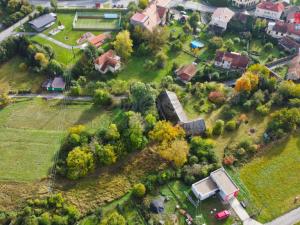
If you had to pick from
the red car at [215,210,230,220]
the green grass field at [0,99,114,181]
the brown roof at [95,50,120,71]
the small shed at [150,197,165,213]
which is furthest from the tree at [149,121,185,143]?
the brown roof at [95,50,120,71]

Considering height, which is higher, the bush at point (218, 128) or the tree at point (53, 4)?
the tree at point (53, 4)

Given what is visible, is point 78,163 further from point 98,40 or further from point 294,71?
point 294,71

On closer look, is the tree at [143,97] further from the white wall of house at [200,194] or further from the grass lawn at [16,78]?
the grass lawn at [16,78]

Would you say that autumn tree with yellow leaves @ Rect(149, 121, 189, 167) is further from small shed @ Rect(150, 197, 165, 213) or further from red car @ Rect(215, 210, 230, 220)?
red car @ Rect(215, 210, 230, 220)

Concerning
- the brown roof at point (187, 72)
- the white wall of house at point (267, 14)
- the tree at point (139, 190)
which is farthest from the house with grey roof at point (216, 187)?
the white wall of house at point (267, 14)

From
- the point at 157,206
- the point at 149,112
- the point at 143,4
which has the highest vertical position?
the point at 143,4

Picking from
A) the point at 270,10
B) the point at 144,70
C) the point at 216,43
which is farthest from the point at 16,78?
the point at 270,10

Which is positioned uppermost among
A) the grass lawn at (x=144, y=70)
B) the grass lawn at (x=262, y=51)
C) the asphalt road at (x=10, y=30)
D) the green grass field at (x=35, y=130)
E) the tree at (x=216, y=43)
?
the tree at (x=216, y=43)
